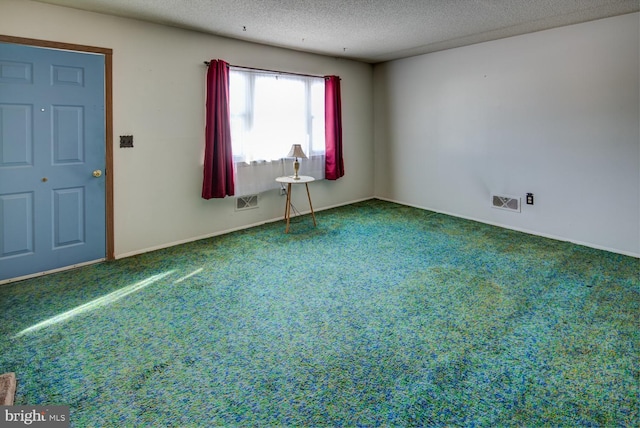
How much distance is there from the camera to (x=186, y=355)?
2215 mm

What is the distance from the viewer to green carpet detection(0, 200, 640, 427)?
1.79 m

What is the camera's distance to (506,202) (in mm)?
4934

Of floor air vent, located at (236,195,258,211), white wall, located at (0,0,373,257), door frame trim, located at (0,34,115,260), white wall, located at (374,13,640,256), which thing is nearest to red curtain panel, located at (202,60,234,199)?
white wall, located at (0,0,373,257)

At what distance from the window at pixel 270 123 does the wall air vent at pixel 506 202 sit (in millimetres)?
2497

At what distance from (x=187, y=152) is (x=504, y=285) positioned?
11.4 ft

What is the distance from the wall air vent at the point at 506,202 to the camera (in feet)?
15.9

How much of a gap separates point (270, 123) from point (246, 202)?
42.1 inches

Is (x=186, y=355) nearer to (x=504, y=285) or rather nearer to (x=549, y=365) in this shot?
(x=549, y=365)

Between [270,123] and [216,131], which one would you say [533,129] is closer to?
[270,123]

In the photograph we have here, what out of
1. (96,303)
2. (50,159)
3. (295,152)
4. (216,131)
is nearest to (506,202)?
(295,152)

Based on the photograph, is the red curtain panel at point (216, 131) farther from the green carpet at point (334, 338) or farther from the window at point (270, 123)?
the green carpet at point (334, 338)

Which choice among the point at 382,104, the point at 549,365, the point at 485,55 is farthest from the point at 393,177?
the point at 549,365

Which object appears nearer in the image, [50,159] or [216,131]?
[50,159]

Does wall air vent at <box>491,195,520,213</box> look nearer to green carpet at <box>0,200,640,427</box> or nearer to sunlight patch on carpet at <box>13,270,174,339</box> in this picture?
green carpet at <box>0,200,640,427</box>
